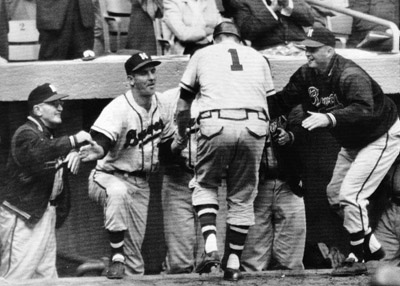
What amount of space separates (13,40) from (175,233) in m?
1.93

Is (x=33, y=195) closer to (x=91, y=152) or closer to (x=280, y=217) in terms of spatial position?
(x=91, y=152)

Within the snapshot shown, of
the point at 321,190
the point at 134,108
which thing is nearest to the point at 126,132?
the point at 134,108

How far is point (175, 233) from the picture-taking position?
833 centimetres

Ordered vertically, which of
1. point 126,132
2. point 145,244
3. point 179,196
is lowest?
point 145,244

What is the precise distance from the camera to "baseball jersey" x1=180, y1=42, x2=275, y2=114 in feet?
25.2

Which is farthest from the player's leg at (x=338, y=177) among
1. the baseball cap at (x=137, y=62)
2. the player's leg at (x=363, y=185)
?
the baseball cap at (x=137, y=62)

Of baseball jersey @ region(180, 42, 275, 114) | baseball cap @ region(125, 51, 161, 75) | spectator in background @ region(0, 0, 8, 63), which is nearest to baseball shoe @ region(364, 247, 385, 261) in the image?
baseball jersey @ region(180, 42, 275, 114)

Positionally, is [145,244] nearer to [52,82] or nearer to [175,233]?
[175,233]

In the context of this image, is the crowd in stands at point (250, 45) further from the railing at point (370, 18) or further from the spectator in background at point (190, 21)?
the railing at point (370, 18)

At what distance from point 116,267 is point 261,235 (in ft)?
4.05

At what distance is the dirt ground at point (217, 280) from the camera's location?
7.71m

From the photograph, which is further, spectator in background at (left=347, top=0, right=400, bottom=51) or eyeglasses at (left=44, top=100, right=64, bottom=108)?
spectator in background at (left=347, top=0, right=400, bottom=51)

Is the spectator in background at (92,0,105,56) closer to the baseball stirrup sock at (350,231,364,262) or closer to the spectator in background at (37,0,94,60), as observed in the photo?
the spectator in background at (37,0,94,60)

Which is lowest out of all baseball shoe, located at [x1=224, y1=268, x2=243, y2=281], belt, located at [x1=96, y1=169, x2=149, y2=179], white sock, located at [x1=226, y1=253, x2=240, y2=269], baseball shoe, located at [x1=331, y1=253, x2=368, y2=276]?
baseball shoe, located at [x1=331, y1=253, x2=368, y2=276]
